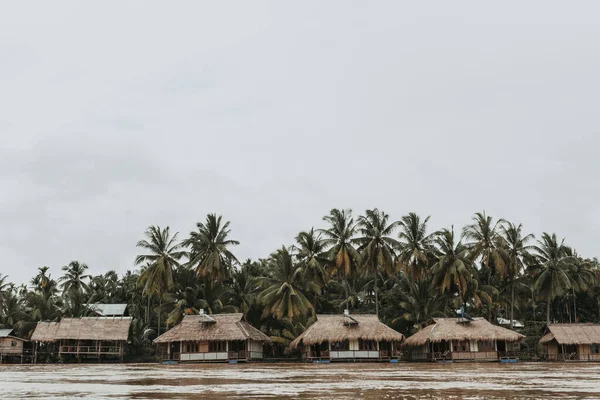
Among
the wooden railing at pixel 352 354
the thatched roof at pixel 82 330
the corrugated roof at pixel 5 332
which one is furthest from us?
the corrugated roof at pixel 5 332

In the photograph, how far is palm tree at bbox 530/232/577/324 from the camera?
46.0 m

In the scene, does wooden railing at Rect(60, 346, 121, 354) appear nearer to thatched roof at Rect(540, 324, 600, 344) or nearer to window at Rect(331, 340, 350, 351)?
window at Rect(331, 340, 350, 351)

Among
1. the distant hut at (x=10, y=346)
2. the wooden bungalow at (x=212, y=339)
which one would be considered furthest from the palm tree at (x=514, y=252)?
the distant hut at (x=10, y=346)

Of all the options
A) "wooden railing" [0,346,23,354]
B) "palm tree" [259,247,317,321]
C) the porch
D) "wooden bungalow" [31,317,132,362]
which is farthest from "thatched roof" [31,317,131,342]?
the porch

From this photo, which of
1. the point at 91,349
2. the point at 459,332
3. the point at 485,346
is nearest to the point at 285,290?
the point at 459,332

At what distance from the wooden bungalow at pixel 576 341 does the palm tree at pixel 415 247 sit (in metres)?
9.63

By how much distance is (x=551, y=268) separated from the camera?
153 ft

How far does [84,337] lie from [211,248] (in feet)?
37.8

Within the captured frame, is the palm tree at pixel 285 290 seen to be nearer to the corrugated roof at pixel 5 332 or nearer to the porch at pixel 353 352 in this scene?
the porch at pixel 353 352

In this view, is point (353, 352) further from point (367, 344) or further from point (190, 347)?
point (190, 347)

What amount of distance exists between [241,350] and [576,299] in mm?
30335

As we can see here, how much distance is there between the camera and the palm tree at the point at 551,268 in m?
46.0

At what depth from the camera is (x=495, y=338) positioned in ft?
135

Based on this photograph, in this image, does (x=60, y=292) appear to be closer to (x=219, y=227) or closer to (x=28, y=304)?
(x=28, y=304)
